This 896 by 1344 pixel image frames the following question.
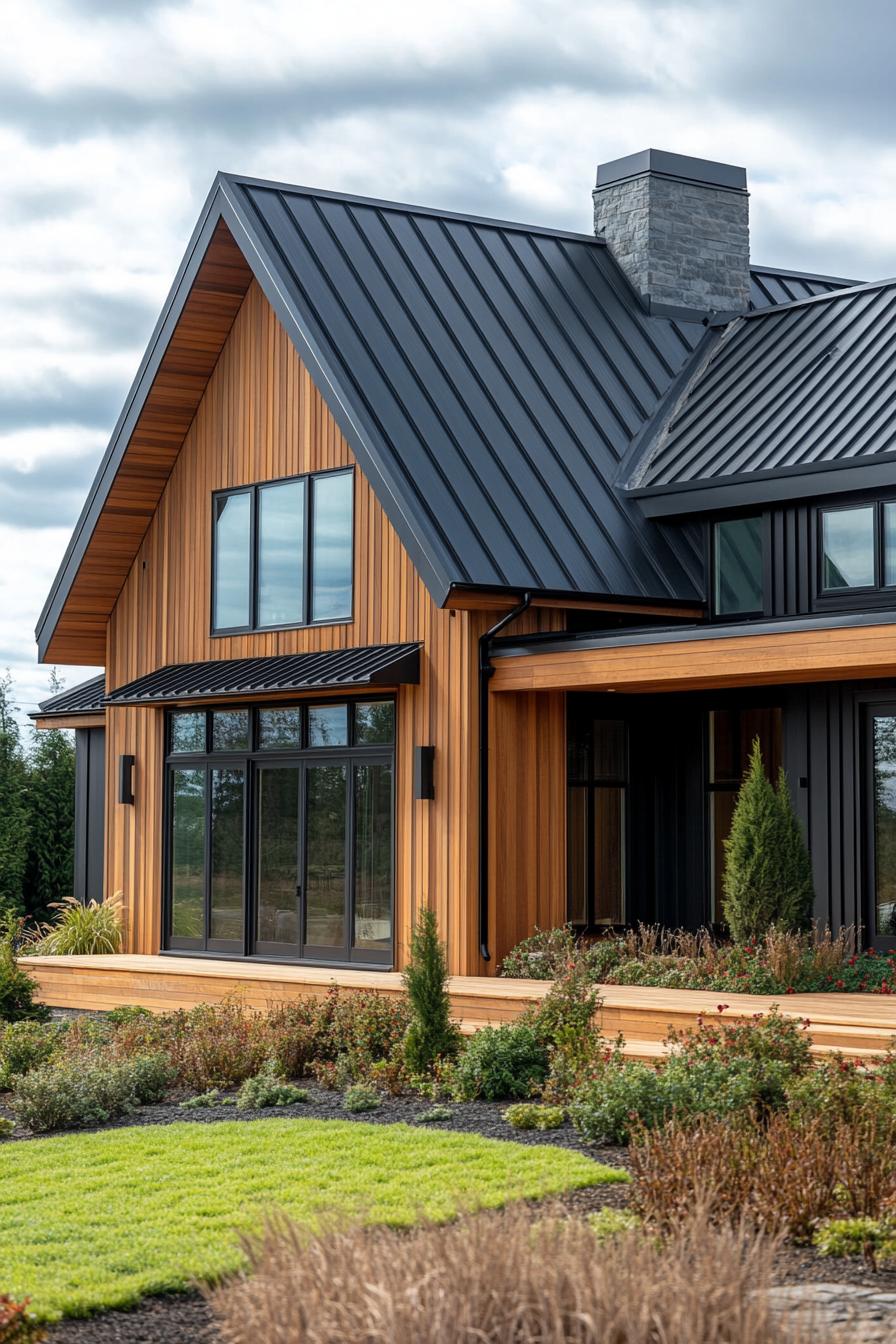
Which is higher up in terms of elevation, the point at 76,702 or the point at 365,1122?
the point at 76,702

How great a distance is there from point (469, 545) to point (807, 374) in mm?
4384

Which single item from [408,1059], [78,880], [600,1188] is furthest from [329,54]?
[78,880]

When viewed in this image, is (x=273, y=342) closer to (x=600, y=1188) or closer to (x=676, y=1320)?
(x=600, y=1188)

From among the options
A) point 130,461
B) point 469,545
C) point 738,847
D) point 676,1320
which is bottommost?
point 676,1320

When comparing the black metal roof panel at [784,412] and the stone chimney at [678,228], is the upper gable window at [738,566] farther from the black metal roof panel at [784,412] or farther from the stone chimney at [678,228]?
the stone chimney at [678,228]

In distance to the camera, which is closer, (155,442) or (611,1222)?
(611,1222)

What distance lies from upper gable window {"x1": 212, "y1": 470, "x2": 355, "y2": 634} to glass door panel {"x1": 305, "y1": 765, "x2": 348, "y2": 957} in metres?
1.62

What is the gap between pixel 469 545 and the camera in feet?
49.6

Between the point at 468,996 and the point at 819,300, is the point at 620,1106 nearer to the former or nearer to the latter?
the point at 468,996

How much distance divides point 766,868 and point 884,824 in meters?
1.32

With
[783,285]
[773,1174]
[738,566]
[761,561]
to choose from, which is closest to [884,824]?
A: [761,561]

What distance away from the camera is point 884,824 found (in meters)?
14.6

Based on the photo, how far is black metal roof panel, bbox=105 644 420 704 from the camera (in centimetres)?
1542

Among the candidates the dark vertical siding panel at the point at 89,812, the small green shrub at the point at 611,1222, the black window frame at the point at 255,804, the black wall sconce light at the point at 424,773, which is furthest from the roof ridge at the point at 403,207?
the small green shrub at the point at 611,1222
